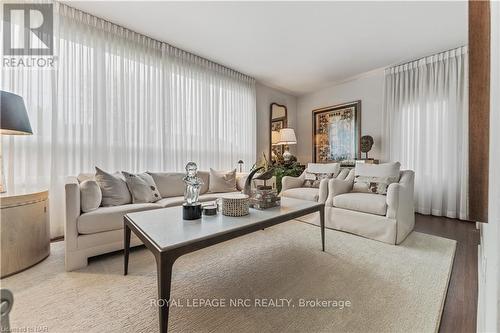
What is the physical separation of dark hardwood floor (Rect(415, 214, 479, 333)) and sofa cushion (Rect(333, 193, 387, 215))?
0.71 m

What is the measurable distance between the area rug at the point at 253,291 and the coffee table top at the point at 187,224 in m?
0.46

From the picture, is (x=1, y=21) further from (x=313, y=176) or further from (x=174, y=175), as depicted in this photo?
(x=313, y=176)

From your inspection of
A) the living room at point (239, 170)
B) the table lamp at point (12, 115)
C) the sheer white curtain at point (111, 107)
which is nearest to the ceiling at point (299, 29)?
the living room at point (239, 170)

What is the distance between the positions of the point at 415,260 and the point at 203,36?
11.4 feet

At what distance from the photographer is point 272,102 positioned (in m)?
4.90

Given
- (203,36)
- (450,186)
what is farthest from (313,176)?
(203,36)

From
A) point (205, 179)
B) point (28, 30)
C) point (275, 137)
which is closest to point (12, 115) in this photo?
point (28, 30)

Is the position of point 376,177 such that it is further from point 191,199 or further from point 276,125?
point 276,125

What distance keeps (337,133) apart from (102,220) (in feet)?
14.2

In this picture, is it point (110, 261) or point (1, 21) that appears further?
point (1, 21)

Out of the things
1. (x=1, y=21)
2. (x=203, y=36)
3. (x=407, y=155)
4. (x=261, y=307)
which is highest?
(x=203, y=36)

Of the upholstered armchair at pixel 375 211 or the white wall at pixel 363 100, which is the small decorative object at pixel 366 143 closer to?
the white wall at pixel 363 100

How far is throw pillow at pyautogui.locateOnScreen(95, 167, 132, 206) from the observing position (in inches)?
84.2

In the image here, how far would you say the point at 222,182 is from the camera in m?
3.25
